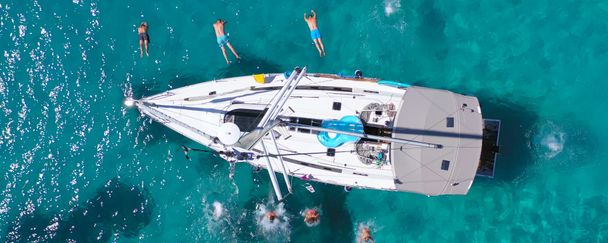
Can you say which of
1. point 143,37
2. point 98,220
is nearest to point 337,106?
point 143,37

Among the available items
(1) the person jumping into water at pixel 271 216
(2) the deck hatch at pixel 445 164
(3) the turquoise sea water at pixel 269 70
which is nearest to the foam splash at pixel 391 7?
(3) the turquoise sea water at pixel 269 70

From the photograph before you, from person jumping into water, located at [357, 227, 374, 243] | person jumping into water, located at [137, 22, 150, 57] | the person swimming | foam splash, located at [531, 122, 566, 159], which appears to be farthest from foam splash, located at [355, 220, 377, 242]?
person jumping into water, located at [137, 22, 150, 57]

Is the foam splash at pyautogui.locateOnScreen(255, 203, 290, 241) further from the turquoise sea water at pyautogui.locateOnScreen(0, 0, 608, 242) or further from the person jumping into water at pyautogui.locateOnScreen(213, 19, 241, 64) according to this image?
the person jumping into water at pyautogui.locateOnScreen(213, 19, 241, 64)

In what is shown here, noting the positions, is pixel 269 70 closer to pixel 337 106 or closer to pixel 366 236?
pixel 337 106

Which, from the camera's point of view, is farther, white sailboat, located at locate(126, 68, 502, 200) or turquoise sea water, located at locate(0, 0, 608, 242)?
turquoise sea water, located at locate(0, 0, 608, 242)

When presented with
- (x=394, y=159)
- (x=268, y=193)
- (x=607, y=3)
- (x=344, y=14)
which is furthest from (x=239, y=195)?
(x=607, y=3)

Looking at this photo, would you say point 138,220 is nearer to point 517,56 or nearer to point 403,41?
point 403,41
